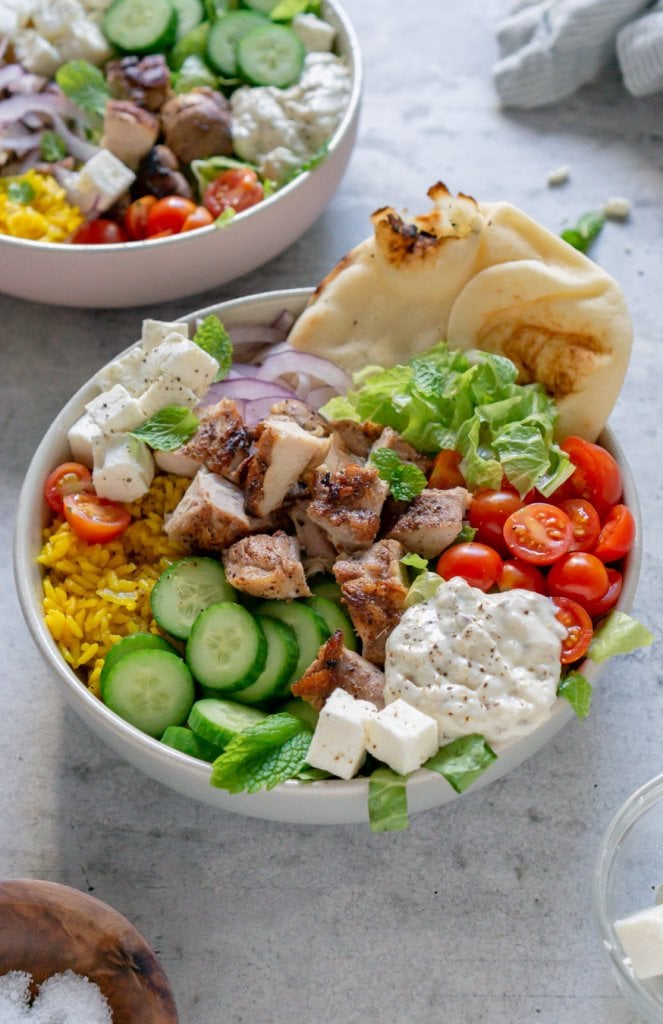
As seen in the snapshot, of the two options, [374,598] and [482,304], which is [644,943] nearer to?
[374,598]

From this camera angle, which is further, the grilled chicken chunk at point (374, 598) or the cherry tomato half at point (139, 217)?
the cherry tomato half at point (139, 217)

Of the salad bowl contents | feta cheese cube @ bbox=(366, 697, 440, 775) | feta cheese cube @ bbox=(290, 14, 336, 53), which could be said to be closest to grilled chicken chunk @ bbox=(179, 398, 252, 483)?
the salad bowl contents

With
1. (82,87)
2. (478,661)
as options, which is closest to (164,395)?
(478,661)

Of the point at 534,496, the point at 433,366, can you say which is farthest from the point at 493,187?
the point at 534,496

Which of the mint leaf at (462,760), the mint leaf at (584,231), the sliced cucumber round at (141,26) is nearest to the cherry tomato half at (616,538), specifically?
the mint leaf at (462,760)

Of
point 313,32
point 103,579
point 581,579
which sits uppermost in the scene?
point 313,32

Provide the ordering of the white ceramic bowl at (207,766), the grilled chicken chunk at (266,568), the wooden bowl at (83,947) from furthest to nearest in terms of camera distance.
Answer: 1. the grilled chicken chunk at (266,568)
2. the white ceramic bowl at (207,766)
3. the wooden bowl at (83,947)

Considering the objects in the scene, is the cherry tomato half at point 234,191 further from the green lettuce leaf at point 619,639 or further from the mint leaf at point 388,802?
the mint leaf at point 388,802
